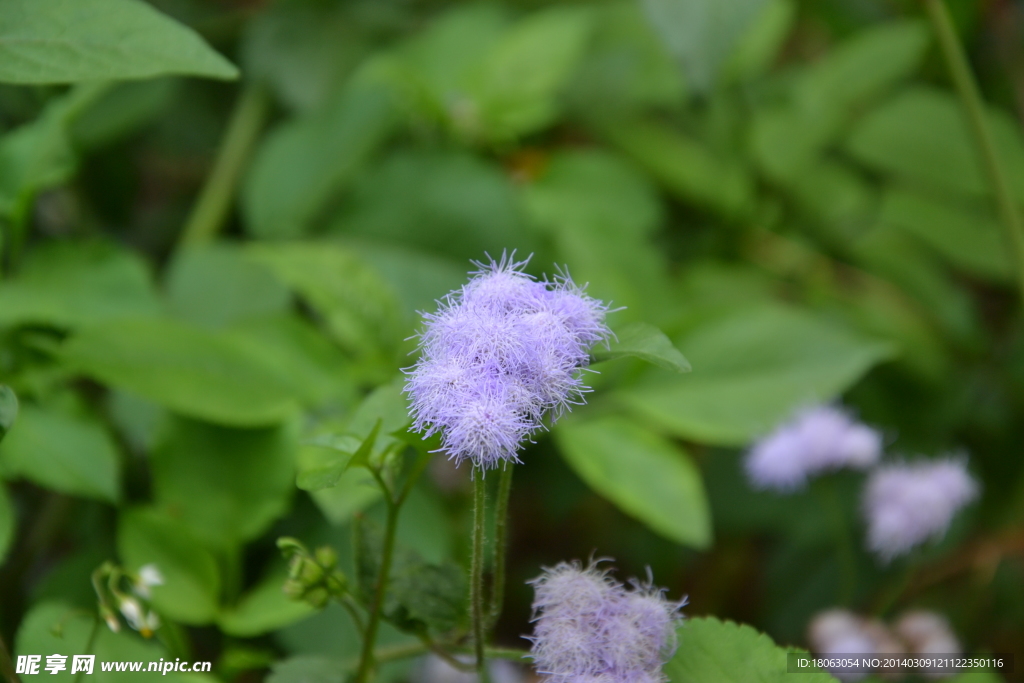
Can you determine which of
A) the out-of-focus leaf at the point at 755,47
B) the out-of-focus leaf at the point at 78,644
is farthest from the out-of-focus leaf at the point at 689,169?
the out-of-focus leaf at the point at 78,644

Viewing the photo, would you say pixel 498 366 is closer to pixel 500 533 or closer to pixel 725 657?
pixel 500 533

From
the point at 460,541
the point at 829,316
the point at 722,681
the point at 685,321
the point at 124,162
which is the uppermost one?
the point at 124,162

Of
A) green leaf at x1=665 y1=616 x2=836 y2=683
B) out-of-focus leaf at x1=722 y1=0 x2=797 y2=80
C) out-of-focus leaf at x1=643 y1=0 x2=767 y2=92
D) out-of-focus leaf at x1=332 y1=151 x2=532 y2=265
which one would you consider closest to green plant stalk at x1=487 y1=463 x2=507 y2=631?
green leaf at x1=665 y1=616 x2=836 y2=683

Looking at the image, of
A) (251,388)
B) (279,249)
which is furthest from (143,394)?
(279,249)

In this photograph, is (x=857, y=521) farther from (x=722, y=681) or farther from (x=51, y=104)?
(x=51, y=104)

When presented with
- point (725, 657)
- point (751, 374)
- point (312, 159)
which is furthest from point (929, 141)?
point (725, 657)

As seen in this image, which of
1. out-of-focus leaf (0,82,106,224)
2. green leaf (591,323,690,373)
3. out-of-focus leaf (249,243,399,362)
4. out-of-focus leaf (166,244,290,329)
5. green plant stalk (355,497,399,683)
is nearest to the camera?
green leaf (591,323,690,373)

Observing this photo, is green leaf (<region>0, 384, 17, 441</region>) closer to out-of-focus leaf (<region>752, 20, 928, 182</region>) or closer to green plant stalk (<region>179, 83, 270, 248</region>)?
green plant stalk (<region>179, 83, 270, 248</region>)
